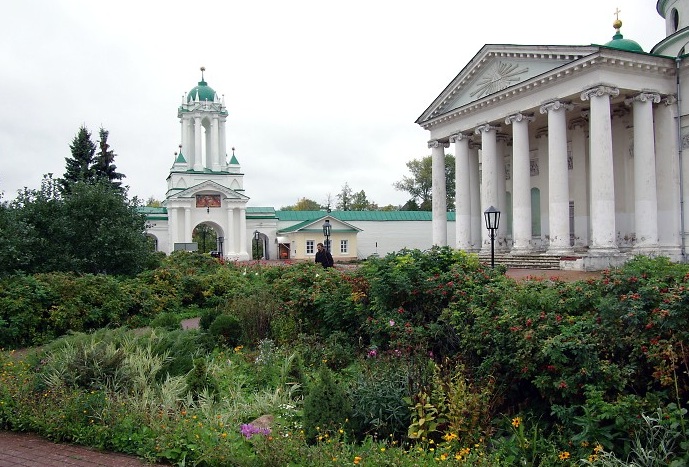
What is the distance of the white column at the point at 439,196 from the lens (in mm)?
30344

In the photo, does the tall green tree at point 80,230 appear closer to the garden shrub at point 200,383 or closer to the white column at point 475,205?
the garden shrub at point 200,383

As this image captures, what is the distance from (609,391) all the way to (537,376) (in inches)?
23.5

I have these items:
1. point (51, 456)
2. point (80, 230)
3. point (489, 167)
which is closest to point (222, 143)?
point (489, 167)

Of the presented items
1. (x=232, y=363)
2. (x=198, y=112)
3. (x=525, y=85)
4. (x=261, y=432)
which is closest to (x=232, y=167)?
(x=198, y=112)

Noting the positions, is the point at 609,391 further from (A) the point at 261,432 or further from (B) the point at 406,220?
(B) the point at 406,220

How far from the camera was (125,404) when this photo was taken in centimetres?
596

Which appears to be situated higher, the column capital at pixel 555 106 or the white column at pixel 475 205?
the column capital at pixel 555 106

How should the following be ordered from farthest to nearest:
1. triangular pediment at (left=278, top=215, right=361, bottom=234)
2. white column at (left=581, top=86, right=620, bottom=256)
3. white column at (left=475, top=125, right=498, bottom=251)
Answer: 1. triangular pediment at (left=278, top=215, right=361, bottom=234)
2. white column at (left=475, top=125, right=498, bottom=251)
3. white column at (left=581, top=86, right=620, bottom=256)

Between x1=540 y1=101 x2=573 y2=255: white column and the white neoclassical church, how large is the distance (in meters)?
0.04

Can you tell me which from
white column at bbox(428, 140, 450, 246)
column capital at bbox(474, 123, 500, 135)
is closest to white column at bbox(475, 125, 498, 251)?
column capital at bbox(474, 123, 500, 135)

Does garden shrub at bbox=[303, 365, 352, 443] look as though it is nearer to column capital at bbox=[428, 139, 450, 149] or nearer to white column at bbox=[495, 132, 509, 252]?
white column at bbox=[495, 132, 509, 252]

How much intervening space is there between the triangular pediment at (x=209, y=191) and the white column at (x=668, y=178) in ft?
119

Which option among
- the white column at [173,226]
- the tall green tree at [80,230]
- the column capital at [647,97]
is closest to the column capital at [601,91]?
the column capital at [647,97]

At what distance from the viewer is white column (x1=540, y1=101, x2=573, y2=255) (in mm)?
22812
